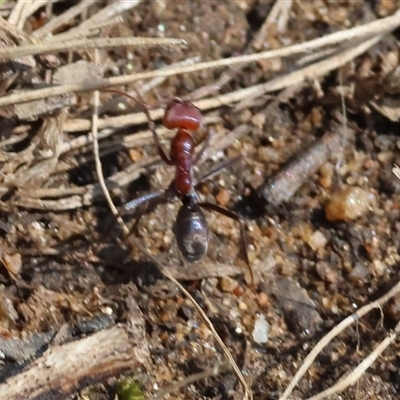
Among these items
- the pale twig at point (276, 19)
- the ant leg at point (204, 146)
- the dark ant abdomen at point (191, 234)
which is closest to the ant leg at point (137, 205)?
the dark ant abdomen at point (191, 234)

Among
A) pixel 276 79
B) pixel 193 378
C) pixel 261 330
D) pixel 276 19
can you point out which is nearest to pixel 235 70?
pixel 276 79

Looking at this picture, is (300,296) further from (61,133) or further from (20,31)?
(20,31)

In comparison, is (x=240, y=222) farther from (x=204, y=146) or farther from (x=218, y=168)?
(x=204, y=146)

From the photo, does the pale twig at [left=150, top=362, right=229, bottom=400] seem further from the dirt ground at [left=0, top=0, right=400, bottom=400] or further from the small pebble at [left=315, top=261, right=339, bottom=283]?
the small pebble at [left=315, top=261, right=339, bottom=283]

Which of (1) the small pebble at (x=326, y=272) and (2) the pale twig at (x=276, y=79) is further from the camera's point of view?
(1) the small pebble at (x=326, y=272)

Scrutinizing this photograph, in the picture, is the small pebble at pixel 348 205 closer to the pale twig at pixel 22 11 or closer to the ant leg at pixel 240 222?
the ant leg at pixel 240 222

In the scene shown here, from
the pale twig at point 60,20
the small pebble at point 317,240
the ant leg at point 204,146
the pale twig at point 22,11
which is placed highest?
the pale twig at point 22,11

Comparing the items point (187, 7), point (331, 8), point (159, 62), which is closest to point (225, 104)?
point (159, 62)
